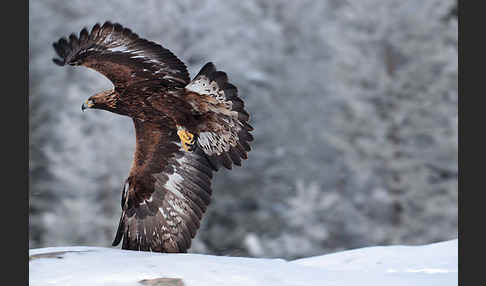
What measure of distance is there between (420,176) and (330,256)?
35.3 ft

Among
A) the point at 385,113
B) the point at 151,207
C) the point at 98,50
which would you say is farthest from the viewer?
the point at 385,113

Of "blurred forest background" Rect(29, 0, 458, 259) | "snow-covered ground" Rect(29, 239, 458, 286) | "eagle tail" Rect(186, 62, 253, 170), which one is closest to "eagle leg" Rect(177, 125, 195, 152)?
"eagle tail" Rect(186, 62, 253, 170)

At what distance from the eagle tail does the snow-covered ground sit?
0.69m

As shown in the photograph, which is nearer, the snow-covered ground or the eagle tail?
the snow-covered ground

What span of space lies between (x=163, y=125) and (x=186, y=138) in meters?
0.21

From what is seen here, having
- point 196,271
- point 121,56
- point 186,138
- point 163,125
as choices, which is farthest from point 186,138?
point 196,271

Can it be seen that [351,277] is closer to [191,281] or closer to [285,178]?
[191,281]

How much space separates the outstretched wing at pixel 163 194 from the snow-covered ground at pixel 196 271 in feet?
0.57

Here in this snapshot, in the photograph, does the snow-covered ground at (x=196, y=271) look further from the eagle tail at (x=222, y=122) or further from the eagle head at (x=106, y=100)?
the eagle head at (x=106, y=100)

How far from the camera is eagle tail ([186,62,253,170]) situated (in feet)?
14.1

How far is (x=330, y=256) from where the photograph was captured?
5.56 metres

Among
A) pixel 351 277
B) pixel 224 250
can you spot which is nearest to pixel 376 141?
pixel 224 250

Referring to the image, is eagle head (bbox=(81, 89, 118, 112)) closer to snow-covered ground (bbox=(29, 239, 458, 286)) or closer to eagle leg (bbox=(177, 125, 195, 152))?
eagle leg (bbox=(177, 125, 195, 152))

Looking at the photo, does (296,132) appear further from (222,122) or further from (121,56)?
(121,56)
